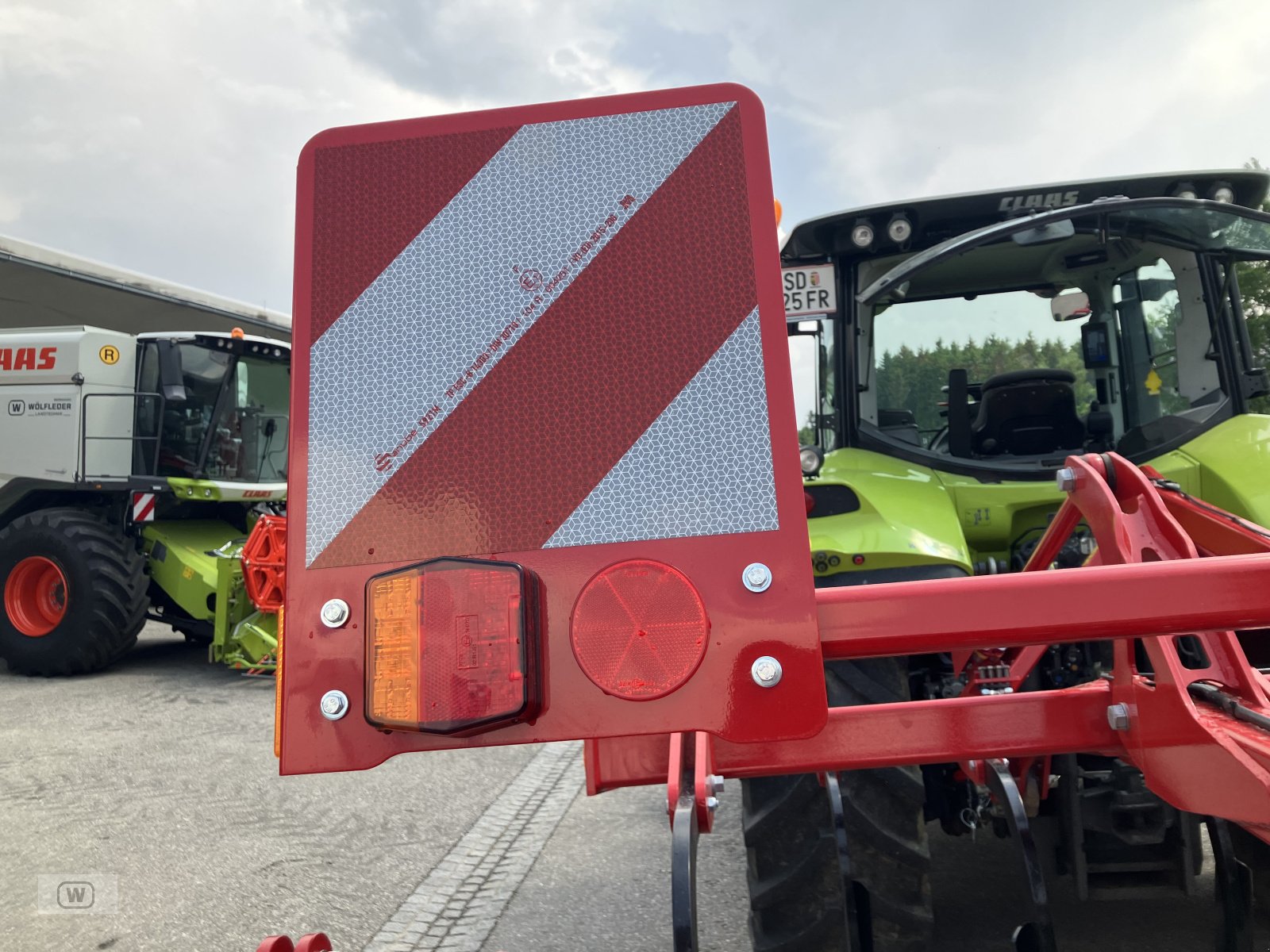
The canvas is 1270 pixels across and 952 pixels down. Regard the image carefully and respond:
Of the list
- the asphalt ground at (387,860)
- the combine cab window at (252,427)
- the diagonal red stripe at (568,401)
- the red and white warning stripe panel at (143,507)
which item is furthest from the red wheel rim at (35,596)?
the diagonal red stripe at (568,401)

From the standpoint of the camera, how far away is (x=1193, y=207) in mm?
2477

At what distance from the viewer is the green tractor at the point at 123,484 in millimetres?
7734

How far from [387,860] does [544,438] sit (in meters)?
3.17

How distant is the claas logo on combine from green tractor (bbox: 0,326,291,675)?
0.01 meters

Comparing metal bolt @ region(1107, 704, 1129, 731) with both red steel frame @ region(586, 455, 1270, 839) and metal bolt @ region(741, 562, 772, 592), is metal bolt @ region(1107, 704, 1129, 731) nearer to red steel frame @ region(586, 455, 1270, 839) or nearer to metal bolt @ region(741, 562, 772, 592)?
red steel frame @ region(586, 455, 1270, 839)

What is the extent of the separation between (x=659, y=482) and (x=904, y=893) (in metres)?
1.45

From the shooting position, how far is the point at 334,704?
126 centimetres

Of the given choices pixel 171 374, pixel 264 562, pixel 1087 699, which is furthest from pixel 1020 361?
pixel 171 374

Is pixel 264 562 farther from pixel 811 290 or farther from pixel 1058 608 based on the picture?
pixel 1058 608

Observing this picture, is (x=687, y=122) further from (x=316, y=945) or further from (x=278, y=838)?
(x=278, y=838)

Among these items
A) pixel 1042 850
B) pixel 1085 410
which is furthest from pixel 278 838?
→ pixel 1085 410

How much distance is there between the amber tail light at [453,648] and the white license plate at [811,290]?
2193mm
